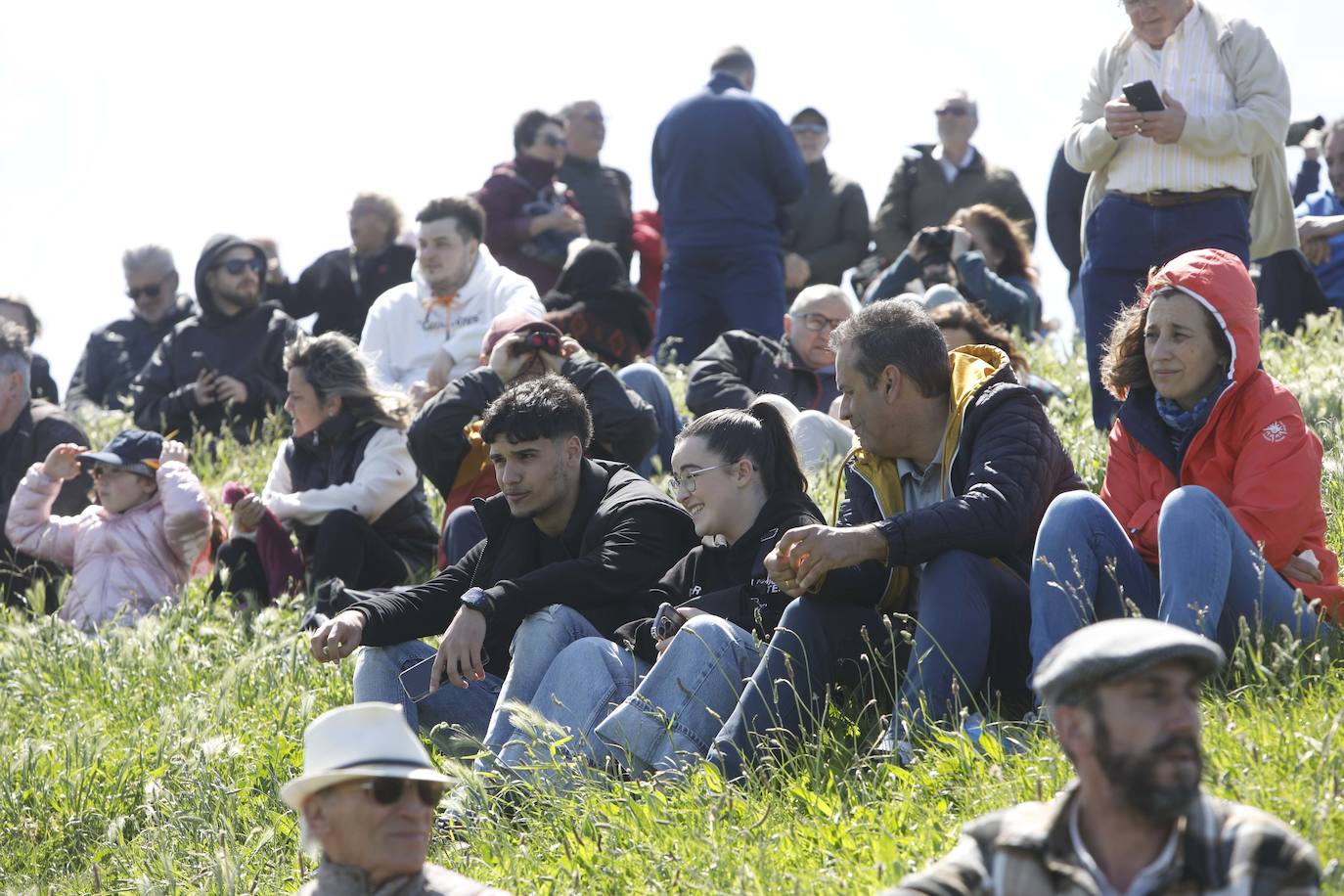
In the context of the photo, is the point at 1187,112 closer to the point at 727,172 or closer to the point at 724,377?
the point at 724,377

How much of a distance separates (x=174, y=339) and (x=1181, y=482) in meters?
8.20

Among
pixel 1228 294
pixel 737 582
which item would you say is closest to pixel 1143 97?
pixel 1228 294

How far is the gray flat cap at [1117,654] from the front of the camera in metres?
2.89

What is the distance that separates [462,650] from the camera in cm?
568

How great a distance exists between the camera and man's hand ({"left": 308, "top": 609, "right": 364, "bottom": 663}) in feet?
19.4

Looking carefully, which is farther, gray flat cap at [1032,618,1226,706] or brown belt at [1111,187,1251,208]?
brown belt at [1111,187,1251,208]

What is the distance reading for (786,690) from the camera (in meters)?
5.00

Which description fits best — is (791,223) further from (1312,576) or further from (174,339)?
(1312,576)

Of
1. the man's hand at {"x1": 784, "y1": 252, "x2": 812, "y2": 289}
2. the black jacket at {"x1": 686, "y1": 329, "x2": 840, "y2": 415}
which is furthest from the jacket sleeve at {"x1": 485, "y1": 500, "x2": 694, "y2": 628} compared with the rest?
the man's hand at {"x1": 784, "y1": 252, "x2": 812, "y2": 289}

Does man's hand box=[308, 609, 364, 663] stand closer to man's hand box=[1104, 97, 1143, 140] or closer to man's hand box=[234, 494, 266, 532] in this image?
man's hand box=[234, 494, 266, 532]

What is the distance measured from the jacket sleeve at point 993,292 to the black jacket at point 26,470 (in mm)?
5379

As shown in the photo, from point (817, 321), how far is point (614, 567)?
11.2ft

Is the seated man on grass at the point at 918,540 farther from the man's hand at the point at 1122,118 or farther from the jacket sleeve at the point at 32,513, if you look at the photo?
the jacket sleeve at the point at 32,513

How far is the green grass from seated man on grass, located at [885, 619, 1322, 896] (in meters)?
0.76
